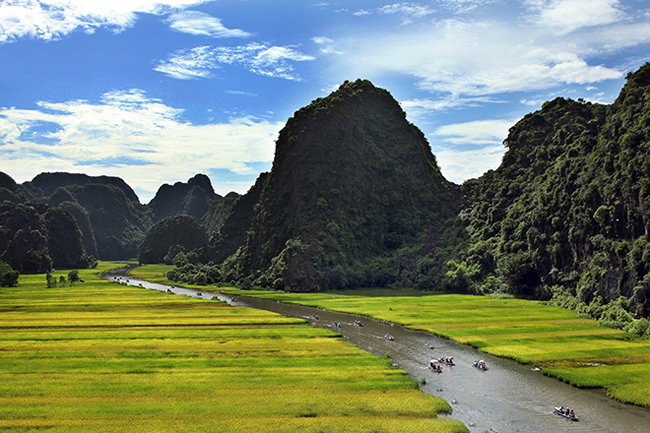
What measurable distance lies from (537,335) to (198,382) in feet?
130

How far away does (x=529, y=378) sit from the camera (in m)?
39.8

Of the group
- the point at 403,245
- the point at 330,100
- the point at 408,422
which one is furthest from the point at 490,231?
the point at 408,422

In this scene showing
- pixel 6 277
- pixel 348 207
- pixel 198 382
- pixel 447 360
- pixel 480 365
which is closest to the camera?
pixel 198 382

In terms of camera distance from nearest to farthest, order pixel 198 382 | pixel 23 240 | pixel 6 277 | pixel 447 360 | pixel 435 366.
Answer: pixel 198 382 < pixel 435 366 < pixel 447 360 < pixel 6 277 < pixel 23 240

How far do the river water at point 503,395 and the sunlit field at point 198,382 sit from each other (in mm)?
2468

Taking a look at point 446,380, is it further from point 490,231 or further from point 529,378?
point 490,231

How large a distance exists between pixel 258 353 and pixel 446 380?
18.2m

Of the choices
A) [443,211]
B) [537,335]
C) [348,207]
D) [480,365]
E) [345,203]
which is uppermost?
[345,203]

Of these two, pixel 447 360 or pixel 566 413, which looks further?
pixel 447 360

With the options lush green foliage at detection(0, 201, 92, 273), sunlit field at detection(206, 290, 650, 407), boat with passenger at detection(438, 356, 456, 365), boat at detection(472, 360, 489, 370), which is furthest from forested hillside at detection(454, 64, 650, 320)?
lush green foliage at detection(0, 201, 92, 273)

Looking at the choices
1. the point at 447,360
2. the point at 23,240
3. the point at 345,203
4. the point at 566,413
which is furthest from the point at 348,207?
A: the point at 23,240

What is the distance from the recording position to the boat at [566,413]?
30.5 m

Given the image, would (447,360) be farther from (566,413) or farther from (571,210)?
(571,210)

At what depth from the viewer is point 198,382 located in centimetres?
3631
